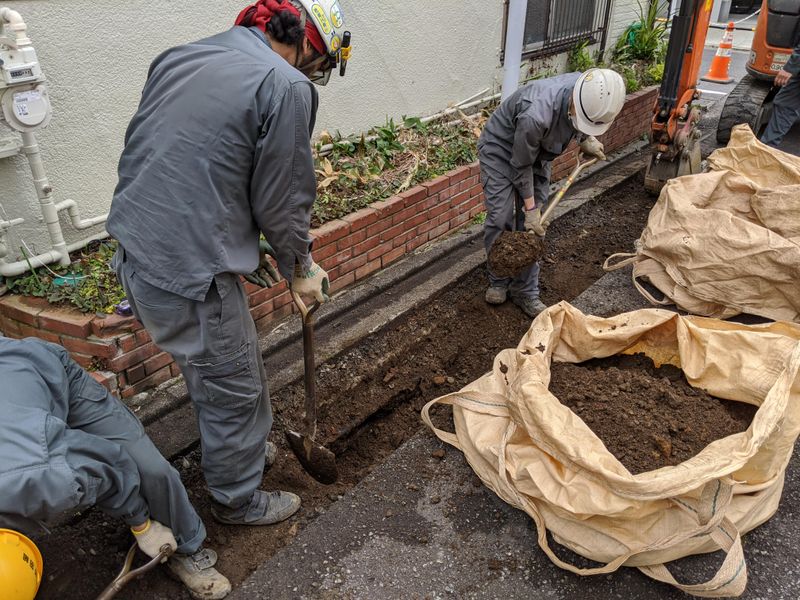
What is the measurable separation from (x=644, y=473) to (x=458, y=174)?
10.0 feet

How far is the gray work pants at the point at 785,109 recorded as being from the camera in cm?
631

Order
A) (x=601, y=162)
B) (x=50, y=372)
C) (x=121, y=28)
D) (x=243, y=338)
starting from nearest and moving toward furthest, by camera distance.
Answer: (x=50, y=372), (x=243, y=338), (x=121, y=28), (x=601, y=162)

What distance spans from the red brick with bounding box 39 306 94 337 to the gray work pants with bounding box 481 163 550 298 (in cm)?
249

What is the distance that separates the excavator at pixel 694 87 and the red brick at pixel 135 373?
461 cm

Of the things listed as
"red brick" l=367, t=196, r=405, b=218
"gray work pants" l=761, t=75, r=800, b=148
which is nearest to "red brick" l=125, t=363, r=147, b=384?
"red brick" l=367, t=196, r=405, b=218

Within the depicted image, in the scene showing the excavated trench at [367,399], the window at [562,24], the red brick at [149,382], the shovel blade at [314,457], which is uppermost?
the window at [562,24]

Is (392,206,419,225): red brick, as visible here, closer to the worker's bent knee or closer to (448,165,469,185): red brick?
(448,165,469,185): red brick

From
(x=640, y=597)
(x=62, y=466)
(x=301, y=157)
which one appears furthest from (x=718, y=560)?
(x=62, y=466)

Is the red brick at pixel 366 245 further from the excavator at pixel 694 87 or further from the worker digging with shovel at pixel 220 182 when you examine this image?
the excavator at pixel 694 87

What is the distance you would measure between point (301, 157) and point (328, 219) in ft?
6.35

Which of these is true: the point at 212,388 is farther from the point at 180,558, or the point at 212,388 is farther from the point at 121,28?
the point at 121,28

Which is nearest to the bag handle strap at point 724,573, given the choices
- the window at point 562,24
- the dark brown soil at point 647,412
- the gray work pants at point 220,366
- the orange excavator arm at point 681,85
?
the dark brown soil at point 647,412

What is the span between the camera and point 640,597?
225cm

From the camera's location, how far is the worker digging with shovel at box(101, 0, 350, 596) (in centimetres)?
196
